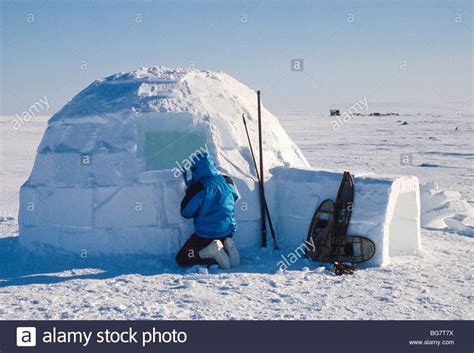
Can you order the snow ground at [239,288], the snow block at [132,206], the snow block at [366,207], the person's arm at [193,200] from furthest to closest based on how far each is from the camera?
the snow block at [132,206] < the snow block at [366,207] < the person's arm at [193,200] < the snow ground at [239,288]

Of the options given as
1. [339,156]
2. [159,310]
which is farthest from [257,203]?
[339,156]

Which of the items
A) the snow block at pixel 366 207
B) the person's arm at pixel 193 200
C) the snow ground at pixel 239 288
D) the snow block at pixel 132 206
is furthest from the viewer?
the snow block at pixel 132 206

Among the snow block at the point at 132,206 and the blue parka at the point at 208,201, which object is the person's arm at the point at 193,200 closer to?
the blue parka at the point at 208,201

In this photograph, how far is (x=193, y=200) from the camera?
6570 mm

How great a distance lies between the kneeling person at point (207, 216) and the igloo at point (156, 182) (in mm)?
472

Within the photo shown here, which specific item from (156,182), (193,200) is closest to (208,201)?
(193,200)

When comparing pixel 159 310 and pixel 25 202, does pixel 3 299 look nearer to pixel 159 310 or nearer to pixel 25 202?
pixel 159 310

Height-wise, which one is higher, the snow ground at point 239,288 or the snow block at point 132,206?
the snow block at point 132,206

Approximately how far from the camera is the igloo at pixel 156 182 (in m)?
7.06

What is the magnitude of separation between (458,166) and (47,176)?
14.9 metres

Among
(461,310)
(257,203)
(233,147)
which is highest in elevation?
(233,147)

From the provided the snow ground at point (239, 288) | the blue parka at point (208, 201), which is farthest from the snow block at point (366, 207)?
the blue parka at point (208, 201)

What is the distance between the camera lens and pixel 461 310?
17.5 feet

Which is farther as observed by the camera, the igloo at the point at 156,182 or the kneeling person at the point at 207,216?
the igloo at the point at 156,182
